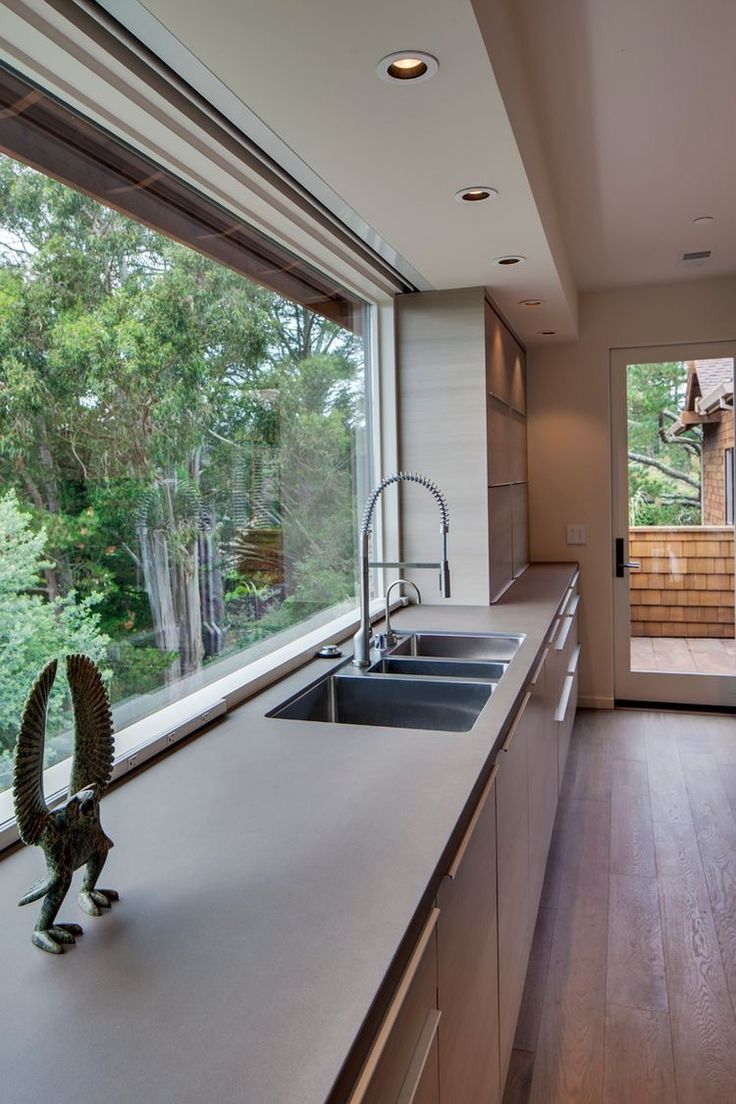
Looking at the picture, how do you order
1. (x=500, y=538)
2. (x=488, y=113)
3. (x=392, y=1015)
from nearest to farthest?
(x=392, y=1015) < (x=488, y=113) < (x=500, y=538)

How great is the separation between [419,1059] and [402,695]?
1.23m

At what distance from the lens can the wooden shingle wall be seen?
193 inches

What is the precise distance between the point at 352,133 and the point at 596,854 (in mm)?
2670

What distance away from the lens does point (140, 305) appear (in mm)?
1852

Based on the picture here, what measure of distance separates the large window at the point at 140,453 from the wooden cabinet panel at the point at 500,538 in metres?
1.00

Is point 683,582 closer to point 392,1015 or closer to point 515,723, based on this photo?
point 515,723

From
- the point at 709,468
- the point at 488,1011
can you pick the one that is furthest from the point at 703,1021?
the point at 709,468

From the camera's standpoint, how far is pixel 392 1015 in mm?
955

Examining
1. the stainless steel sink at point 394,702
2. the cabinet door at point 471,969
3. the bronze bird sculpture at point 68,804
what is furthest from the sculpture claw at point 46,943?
the stainless steel sink at point 394,702

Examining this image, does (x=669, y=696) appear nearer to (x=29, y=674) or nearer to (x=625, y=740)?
(x=625, y=740)

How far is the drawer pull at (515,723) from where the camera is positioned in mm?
1869

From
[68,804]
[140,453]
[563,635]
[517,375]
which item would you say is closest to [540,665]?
[563,635]

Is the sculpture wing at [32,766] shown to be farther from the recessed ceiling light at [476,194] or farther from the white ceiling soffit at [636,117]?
the recessed ceiling light at [476,194]

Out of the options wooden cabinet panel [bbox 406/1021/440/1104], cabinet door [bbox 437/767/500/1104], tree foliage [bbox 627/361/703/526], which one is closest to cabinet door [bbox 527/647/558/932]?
cabinet door [bbox 437/767/500/1104]
